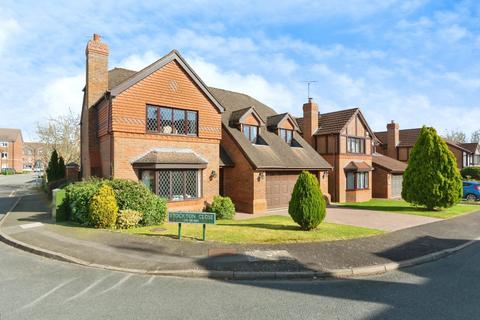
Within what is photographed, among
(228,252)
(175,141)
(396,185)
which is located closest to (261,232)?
(228,252)

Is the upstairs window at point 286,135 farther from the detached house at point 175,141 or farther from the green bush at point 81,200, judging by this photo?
the green bush at point 81,200

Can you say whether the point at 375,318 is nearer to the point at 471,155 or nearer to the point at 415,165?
the point at 415,165

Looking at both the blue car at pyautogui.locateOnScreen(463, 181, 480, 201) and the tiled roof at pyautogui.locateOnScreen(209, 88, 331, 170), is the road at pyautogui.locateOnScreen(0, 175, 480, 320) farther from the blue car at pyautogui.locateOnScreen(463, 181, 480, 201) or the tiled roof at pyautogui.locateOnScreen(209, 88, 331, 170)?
the blue car at pyautogui.locateOnScreen(463, 181, 480, 201)

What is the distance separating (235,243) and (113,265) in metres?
3.78

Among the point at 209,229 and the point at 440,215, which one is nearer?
the point at 209,229

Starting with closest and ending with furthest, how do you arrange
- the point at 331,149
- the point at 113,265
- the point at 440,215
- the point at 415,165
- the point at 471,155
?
1. the point at 113,265
2. the point at 440,215
3. the point at 415,165
4. the point at 331,149
5. the point at 471,155

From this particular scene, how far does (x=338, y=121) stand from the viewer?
26.6m

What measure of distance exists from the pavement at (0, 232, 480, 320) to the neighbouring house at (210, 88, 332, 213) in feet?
37.4

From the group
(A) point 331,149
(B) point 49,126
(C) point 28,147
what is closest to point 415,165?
(A) point 331,149

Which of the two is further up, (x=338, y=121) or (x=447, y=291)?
(x=338, y=121)

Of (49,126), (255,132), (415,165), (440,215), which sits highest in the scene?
(49,126)

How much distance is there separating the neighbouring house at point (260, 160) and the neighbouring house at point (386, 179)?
334 inches

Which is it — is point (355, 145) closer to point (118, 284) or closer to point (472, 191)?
point (472, 191)

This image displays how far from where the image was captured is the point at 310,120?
27359mm
